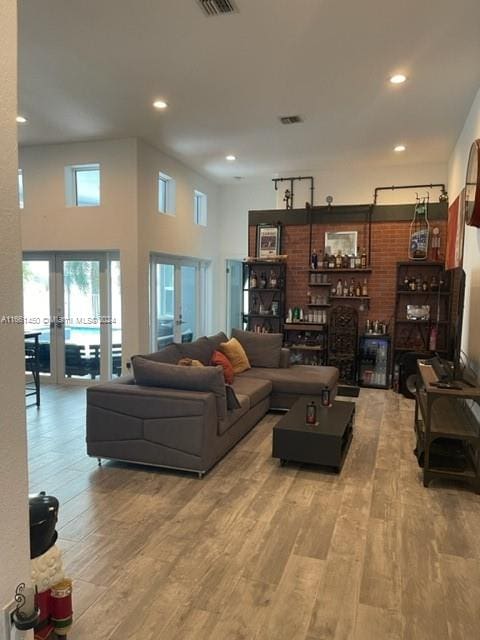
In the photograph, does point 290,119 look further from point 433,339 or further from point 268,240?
point 433,339

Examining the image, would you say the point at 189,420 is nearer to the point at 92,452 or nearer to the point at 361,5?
the point at 92,452

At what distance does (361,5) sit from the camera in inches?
123

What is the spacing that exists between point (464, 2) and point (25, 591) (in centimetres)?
404

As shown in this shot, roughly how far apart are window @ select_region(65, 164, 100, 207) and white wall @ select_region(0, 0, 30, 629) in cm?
539

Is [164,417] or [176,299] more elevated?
[176,299]

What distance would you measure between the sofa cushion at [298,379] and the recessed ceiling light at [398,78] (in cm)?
310

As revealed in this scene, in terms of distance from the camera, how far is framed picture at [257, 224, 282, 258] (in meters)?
7.68

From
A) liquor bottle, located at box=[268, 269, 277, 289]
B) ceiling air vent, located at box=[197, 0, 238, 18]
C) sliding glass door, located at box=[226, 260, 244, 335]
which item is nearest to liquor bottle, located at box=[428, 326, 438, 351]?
liquor bottle, located at box=[268, 269, 277, 289]

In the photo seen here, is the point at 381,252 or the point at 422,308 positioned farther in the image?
the point at 381,252

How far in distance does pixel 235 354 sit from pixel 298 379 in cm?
81

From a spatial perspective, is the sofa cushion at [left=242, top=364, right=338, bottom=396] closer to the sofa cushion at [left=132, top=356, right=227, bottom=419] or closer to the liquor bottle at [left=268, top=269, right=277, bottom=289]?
the sofa cushion at [left=132, top=356, right=227, bottom=419]

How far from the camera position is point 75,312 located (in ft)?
22.3

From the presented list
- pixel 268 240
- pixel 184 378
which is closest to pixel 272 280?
pixel 268 240

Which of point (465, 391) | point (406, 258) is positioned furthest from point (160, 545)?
point (406, 258)
